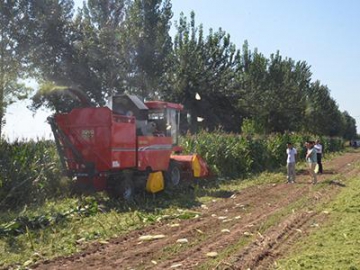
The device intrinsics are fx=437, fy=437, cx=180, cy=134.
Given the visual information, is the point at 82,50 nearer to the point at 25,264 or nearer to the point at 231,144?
the point at 231,144

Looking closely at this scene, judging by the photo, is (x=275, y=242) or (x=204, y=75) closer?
(x=275, y=242)

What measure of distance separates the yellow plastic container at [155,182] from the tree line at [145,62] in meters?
13.3

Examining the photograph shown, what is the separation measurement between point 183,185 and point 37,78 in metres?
16.4

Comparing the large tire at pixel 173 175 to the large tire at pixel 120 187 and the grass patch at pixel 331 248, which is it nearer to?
the large tire at pixel 120 187

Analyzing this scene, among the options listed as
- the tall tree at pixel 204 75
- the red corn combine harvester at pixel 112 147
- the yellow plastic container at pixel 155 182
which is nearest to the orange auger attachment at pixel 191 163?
the red corn combine harvester at pixel 112 147

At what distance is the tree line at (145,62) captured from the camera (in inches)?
1109

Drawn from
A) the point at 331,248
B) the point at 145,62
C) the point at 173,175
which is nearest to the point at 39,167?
the point at 173,175

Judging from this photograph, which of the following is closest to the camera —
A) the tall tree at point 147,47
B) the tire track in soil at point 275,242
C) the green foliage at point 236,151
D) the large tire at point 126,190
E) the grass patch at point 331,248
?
the grass patch at point 331,248

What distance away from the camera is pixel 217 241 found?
7438 millimetres

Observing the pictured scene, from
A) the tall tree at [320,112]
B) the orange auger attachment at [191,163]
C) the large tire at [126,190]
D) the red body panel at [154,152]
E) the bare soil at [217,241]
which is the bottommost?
the bare soil at [217,241]

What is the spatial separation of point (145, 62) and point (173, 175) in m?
21.2

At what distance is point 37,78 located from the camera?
27.7m

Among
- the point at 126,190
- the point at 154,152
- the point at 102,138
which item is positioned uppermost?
the point at 102,138

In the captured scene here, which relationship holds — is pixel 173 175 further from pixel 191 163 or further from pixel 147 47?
pixel 147 47
